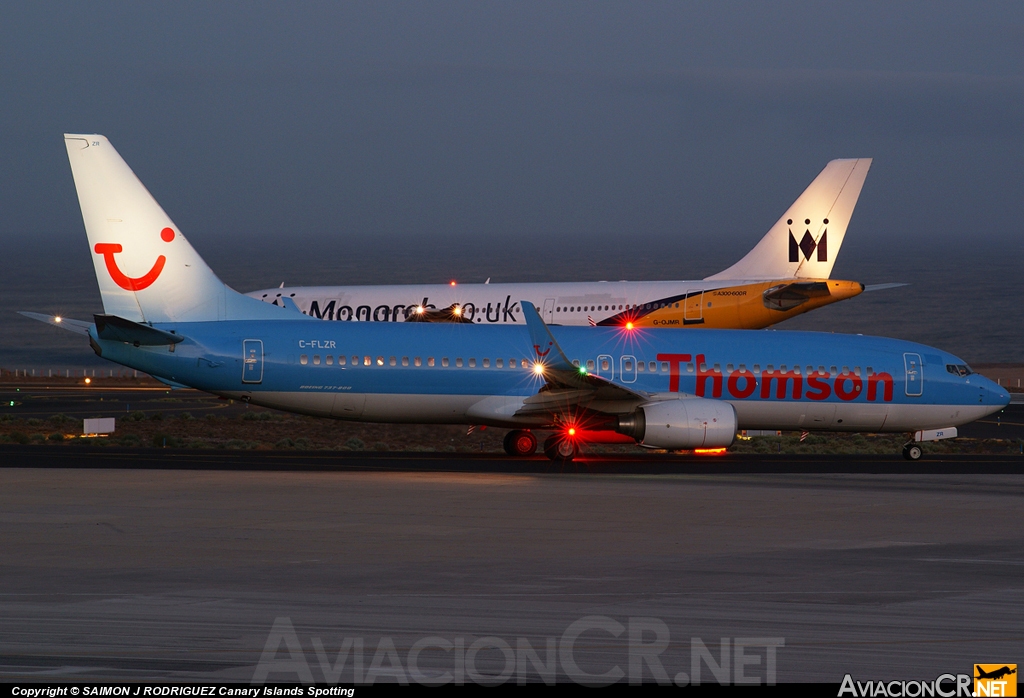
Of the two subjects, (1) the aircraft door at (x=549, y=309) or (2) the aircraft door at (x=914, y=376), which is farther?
(1) the aircraft door at (x=549, y=309)

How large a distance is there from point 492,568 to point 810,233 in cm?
3799

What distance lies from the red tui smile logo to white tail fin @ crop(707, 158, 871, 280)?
89.3ft

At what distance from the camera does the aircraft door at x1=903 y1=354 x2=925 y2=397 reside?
33281 millimetres

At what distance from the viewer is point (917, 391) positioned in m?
33.3

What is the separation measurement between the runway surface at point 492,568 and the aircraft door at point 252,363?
2.58 metres

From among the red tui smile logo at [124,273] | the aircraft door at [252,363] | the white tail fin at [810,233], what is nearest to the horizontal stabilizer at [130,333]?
the red tui smile logo at [124,273]

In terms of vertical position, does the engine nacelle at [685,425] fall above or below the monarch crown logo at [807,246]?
below

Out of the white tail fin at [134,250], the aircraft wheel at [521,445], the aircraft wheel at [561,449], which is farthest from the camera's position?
the aircraft wheel at [521,445]

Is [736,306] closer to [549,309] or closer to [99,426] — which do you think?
[549,309]

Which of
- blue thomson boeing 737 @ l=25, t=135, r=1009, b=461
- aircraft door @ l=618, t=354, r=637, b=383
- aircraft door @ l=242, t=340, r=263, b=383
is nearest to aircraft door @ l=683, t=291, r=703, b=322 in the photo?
blue thomson boeing 737 @ l=25, t=135, r=1009, b=461

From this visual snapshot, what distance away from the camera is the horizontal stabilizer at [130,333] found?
2944cm

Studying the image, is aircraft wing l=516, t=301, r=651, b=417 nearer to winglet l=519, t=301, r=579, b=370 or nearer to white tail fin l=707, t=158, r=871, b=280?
winglet l=519, t=301, r=579, b=370

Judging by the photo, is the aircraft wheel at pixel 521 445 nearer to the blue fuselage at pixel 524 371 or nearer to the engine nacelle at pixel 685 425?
the blue fuselage at pixel 524 371

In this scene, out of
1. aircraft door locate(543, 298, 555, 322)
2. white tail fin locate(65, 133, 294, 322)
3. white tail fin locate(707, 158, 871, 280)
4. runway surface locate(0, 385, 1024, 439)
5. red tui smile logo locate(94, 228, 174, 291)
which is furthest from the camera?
white tail fin locate(707, 158, 871, 280)
